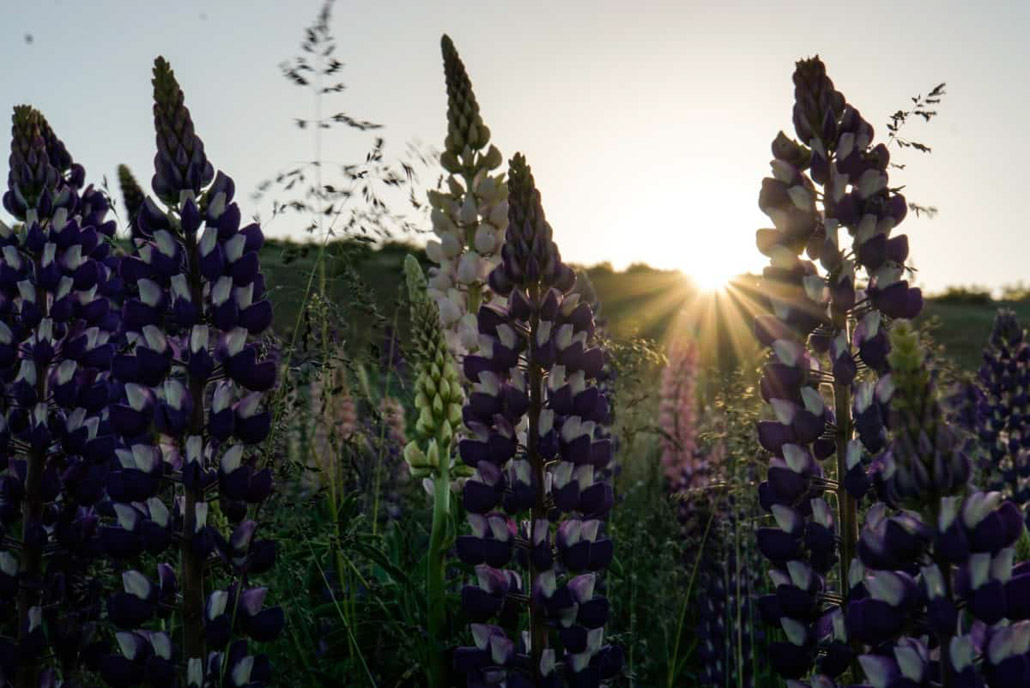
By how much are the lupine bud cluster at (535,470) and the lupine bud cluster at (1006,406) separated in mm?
4896

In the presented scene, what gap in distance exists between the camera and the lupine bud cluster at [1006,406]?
6.63 m

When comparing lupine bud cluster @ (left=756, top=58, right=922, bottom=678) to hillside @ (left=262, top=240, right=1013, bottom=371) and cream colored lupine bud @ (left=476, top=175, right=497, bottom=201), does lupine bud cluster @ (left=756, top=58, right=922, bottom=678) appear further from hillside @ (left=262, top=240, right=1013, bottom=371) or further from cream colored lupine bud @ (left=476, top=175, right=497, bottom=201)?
cream colored lupine bud @ (left=476, top=175, right=497, bottom=201)

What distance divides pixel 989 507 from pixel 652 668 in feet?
12.3

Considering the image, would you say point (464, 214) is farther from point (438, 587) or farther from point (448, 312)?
point (438, 587)

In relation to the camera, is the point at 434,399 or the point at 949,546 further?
the point at 434,399

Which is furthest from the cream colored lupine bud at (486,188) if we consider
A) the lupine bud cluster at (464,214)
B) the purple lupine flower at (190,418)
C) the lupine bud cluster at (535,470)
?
the purple lupine flower at (190,418)

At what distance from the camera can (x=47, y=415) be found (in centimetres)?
331

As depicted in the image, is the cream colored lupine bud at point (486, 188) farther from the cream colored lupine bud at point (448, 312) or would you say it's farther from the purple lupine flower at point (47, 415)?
the purple lupine flower at point (47, 415)

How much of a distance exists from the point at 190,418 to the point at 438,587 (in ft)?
3.49

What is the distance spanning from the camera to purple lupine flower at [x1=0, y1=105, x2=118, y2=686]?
126 inches

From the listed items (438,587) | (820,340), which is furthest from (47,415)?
(820,340)

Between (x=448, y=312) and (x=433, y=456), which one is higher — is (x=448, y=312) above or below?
above

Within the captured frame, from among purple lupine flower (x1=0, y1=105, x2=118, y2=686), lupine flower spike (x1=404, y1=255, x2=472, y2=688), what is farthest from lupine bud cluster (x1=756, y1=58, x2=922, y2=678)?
purple lupine flower (x1=0, y1=105, x2=118, y2=686)

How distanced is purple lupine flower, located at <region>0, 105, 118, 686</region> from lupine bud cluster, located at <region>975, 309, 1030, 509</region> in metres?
5.87
